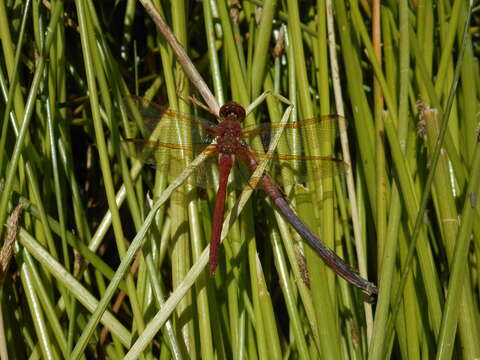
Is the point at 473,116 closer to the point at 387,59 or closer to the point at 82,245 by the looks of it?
the point at 387,59

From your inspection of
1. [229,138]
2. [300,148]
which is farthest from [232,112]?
[300,148]

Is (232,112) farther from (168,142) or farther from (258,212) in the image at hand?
(258,212)

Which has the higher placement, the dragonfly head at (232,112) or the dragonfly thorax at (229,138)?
the dragonfly head at (232,112)

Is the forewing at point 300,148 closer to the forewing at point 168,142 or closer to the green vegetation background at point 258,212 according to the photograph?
the green vegetation background at point 258,212

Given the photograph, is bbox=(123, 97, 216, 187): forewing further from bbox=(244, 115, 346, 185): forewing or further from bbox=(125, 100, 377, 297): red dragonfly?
bbox=(244, 115, 346, 185): forewing

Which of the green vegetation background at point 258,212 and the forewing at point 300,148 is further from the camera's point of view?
the forewing at point 300,148

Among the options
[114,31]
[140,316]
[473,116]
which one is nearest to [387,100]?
[473,116]

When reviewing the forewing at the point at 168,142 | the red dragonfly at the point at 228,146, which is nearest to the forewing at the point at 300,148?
the red dragonfly at the point at 228,146

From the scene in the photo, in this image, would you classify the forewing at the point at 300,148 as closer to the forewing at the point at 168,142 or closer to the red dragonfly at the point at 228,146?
the red dragonfly at the point at 228,146
